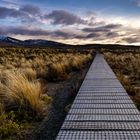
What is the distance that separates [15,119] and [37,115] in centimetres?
52

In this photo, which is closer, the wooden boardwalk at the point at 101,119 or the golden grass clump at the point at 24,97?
the wooden boardwalk at the point at 101,119

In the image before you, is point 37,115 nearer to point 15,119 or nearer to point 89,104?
point 15,119

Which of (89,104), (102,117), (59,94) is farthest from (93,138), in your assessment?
(59,94)

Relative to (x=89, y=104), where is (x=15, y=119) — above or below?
below

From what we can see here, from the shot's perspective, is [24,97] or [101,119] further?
[24,97]

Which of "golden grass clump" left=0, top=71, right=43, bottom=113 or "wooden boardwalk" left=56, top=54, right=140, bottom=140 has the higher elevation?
"wooden boardwalk" left=56, top=54, right=140, bottom=140

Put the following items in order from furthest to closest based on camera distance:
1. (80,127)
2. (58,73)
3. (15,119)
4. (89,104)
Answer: (58,73) < (15,119) < (89,104) < (80,127)

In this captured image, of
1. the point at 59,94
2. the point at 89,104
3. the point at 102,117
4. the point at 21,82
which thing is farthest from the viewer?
the point at 59,94

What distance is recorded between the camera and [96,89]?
7.62 meters

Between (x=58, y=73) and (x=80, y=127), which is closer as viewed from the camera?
(x=80, y=127)

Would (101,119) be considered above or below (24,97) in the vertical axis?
above

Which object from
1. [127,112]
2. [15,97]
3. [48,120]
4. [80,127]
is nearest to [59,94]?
[15,97]

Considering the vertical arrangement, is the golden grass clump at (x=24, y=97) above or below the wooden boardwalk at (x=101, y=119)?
below

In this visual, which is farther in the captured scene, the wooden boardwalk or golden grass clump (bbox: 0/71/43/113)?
golden grass clump (bbox: 0/71/43/113)
